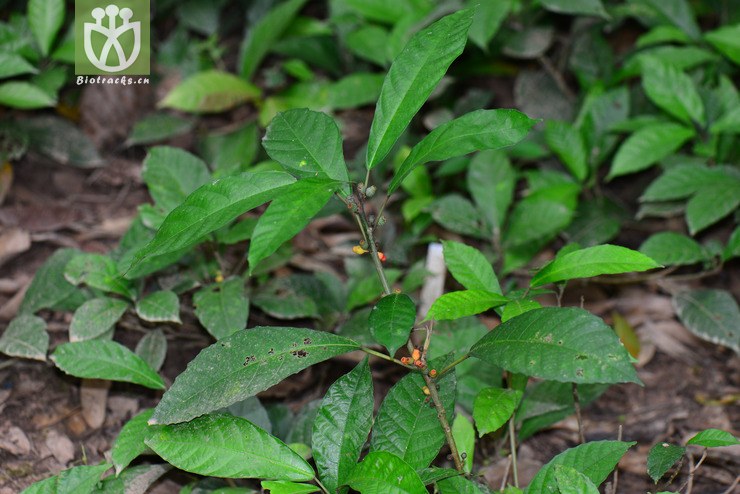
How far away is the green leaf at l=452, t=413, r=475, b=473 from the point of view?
1.89m

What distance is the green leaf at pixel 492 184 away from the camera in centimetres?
260

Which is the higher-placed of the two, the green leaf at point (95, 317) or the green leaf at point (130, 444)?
the green leaf at point (95, 317)

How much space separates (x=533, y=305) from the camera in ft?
5.82

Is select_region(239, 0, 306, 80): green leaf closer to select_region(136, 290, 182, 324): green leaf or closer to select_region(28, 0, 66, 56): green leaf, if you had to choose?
select_region(28, 0, 66, 56): green leaf

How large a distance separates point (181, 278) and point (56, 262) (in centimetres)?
37

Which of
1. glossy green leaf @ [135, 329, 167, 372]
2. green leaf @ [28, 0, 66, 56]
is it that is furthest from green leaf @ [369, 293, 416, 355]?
green leaf @ [28, 0, 66, 56]

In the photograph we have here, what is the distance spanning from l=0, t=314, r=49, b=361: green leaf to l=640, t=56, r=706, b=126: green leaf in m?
2.09

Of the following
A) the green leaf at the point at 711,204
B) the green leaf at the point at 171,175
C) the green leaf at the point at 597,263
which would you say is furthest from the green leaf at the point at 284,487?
the green leaf at the point at 711,204

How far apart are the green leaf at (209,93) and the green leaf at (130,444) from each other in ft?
5.01

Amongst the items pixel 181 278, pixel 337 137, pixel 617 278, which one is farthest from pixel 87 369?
pixel 617 278

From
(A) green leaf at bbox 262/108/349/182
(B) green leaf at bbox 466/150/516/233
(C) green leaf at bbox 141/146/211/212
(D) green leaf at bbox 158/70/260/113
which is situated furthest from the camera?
(D) green leaf at bbox 158/70/260/113

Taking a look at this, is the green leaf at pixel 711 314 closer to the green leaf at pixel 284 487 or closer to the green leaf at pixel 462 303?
the green leaf at pixel 462 303

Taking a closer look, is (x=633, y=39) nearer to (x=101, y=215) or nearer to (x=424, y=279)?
(x=424, y=279)

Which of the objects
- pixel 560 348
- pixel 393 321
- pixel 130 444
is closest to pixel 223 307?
pixel 130 444
